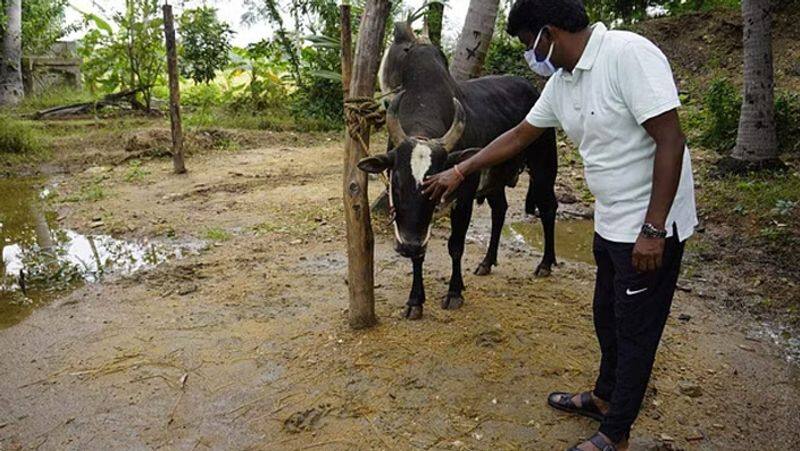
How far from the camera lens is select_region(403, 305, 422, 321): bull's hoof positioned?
4348 mm

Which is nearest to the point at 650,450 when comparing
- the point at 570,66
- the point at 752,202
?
the point at 570,66

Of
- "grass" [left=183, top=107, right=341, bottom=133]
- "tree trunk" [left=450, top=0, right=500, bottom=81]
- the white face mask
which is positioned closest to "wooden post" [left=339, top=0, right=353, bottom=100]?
the white face mask

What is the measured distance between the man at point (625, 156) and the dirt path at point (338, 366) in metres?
0.75

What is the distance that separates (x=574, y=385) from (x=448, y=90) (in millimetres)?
2329

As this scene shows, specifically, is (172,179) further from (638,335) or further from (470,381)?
(638,335)

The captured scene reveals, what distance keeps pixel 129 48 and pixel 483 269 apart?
1144 centimetres

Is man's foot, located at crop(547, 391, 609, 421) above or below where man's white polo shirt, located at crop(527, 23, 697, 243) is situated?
below

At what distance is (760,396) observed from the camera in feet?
11.2

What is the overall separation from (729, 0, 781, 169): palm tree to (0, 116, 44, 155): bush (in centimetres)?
1120

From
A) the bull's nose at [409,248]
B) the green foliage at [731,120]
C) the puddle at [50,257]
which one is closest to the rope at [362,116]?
the bull's nose at [409,248]

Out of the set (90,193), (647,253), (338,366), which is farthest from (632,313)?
(90,193)

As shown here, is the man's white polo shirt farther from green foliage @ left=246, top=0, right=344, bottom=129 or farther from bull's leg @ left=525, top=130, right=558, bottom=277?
green foliage @ left=246, top=0, right=344, bottom=129

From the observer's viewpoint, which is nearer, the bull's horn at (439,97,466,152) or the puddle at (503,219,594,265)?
the bull's horn at (439,97,466,152)

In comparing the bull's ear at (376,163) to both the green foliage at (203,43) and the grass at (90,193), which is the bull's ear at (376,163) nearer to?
the grass at (90,193)
